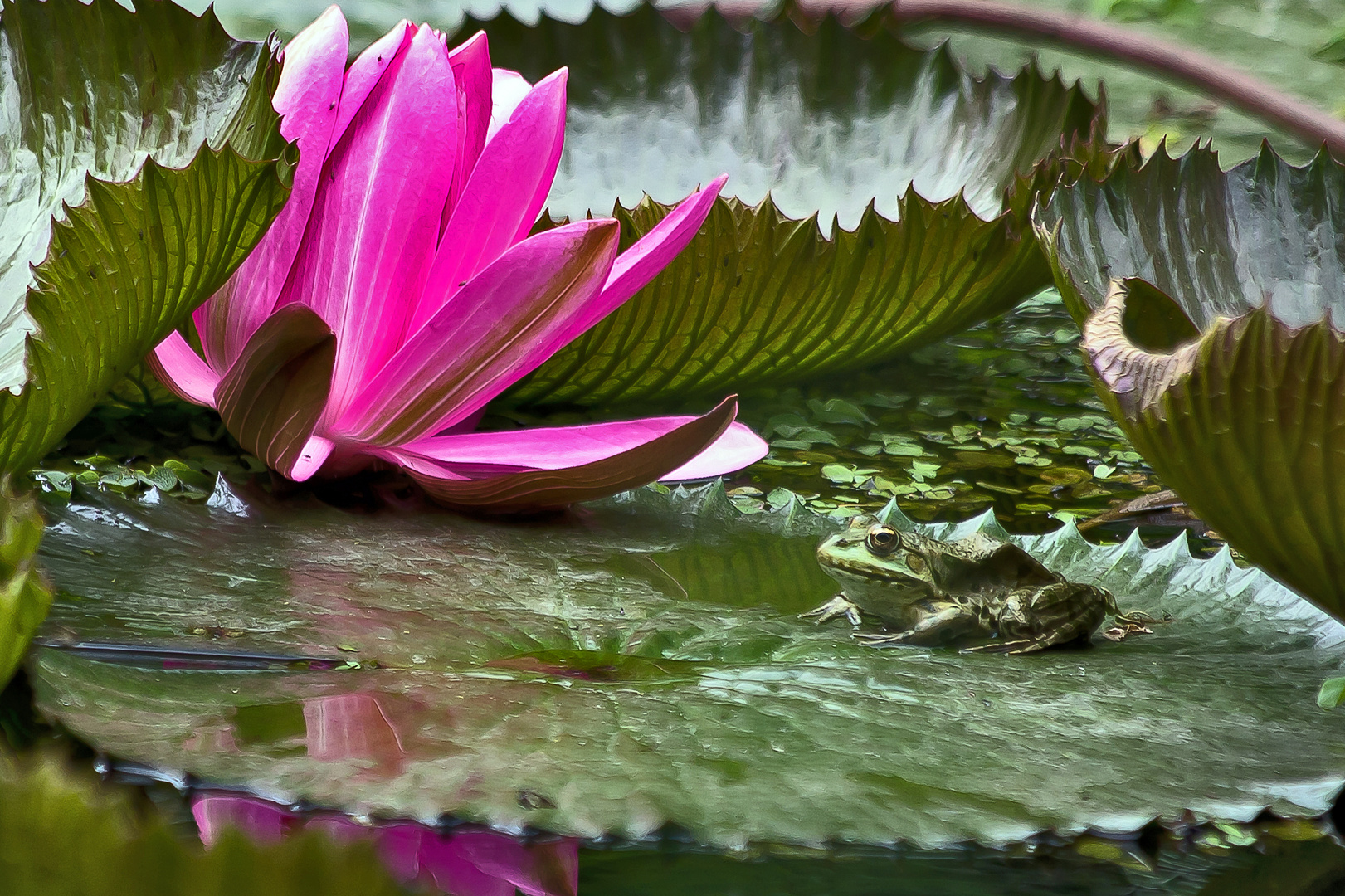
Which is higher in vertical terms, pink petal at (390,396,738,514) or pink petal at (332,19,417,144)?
pink petal at (332,19,417,144)

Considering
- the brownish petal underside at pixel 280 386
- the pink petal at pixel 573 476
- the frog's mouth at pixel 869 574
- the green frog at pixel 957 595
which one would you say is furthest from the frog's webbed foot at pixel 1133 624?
the brownish petal underside at pixel 280 386

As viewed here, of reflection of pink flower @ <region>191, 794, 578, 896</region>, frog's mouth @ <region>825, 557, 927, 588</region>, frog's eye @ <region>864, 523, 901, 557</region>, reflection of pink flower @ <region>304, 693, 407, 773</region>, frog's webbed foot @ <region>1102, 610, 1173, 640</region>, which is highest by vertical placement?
frog's eye @ <region>864, 523, 901, 557</region>

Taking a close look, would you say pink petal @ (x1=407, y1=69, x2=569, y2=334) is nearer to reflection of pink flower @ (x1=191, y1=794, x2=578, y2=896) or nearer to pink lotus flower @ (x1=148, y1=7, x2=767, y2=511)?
pink lotus flower @ (x1=148, y1=7, x2=767, y2=511)

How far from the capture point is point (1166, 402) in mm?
490

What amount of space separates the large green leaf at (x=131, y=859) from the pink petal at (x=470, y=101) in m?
0.55

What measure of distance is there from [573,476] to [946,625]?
0.75ft

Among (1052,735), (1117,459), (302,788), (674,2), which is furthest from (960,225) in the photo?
(674,2)

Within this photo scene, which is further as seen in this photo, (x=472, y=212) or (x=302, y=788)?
(x=472, y=212)

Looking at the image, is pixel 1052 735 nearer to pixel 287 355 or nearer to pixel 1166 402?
pixel 1166 402

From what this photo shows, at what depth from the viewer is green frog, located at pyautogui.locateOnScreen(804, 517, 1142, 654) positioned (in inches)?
25.0

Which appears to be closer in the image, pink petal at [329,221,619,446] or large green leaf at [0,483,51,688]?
large green leaf at [0,483,51,688]

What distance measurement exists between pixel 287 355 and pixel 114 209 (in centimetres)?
12

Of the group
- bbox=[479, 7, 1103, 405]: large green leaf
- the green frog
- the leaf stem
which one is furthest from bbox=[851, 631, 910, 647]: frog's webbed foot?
the leaf stem

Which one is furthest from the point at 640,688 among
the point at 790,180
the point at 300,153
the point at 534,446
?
the point at 790,180
